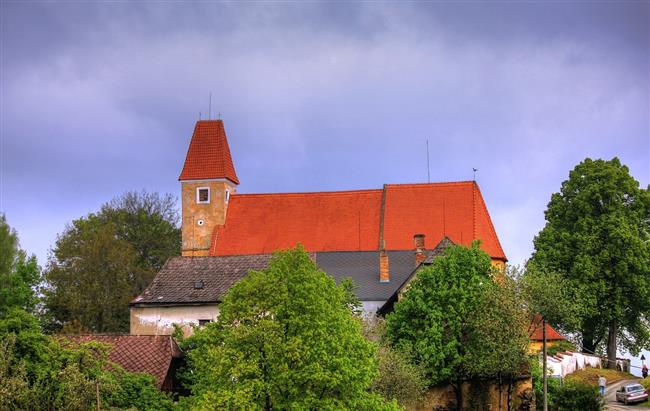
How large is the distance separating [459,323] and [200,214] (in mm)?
27499

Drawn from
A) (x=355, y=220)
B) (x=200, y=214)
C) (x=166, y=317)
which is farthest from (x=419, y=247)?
(x=200, y=214)

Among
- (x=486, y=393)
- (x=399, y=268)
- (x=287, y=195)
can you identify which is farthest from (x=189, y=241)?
(x=486, y=393)

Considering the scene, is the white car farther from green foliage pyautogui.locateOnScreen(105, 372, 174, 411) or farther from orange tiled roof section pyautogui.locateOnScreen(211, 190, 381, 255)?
green foliage pyautogui.locateOnScreen(105, 372, 174, 411)

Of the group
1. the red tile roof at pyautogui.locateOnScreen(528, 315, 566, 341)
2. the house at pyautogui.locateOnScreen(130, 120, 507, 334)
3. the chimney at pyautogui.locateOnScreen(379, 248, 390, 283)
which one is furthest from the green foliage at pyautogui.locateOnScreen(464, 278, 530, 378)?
→ the chimney at pyautogui.locateOnScreen(379, 248, 390, 283)

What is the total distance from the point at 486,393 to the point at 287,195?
85.1ft

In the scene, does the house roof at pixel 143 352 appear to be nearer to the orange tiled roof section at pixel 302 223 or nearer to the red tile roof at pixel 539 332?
the red tile roof at pixel 539 332

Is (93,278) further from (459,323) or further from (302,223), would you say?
(459,323)

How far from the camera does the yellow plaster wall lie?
60000 millimetres

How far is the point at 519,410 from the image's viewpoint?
126ft

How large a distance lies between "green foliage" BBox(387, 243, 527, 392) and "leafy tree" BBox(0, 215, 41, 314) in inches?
960

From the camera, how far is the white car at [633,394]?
4319cm

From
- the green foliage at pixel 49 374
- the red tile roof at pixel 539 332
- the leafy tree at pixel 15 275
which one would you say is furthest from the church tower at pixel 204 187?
the green foliage at pixel 49 374

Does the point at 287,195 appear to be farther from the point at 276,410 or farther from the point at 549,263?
the point at 276,410

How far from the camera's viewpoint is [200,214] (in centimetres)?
6056
